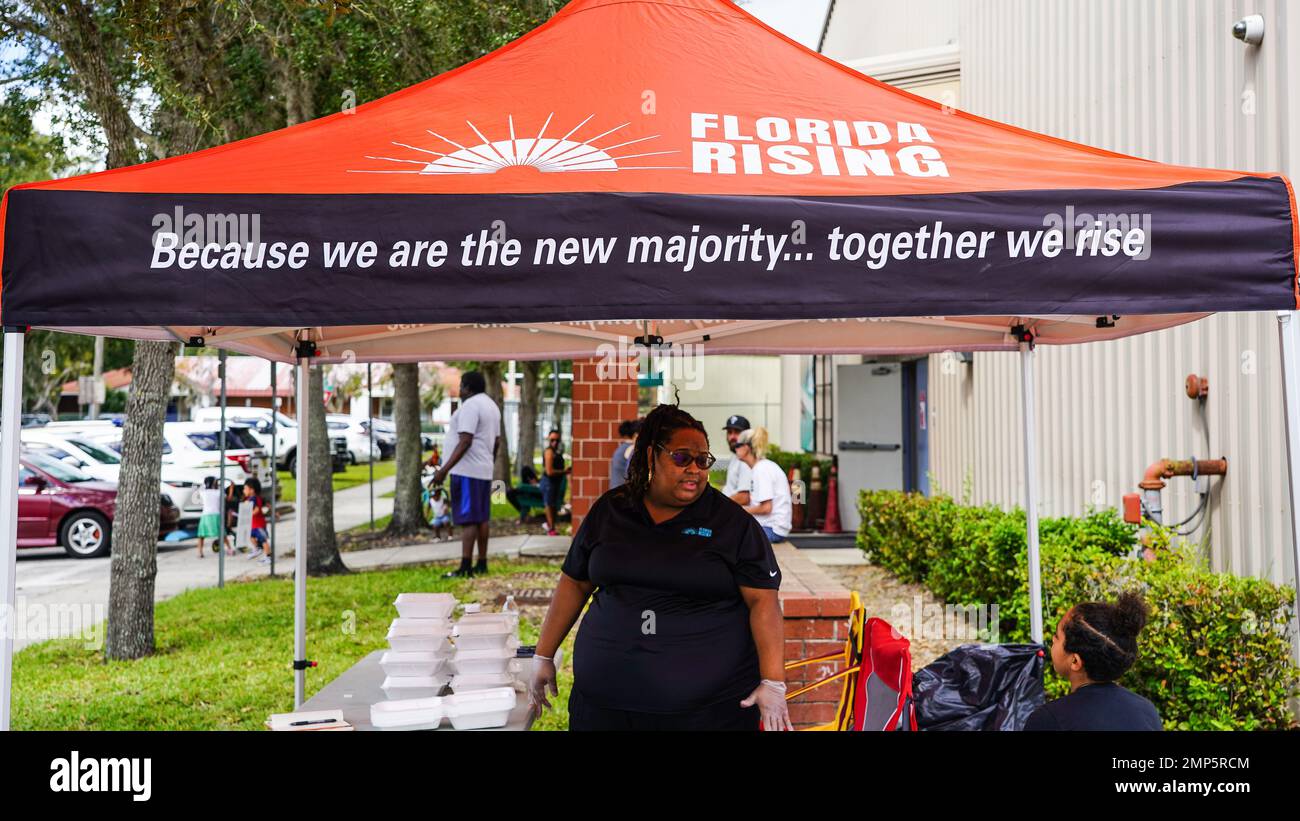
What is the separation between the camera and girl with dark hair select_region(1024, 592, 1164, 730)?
336 centimetres

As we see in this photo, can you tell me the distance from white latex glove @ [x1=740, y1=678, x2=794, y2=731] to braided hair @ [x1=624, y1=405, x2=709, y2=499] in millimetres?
813

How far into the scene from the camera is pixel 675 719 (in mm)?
3754

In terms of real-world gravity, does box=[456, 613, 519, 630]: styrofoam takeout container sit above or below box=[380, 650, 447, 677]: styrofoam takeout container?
above

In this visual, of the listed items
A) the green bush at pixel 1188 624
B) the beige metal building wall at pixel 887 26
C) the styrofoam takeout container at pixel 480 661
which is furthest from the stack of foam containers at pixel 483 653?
the beige metal building wall at pixel 887 26

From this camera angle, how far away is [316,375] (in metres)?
12.6

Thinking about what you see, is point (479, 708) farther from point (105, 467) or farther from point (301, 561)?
point (105, 467)

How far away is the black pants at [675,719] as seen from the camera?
376cm

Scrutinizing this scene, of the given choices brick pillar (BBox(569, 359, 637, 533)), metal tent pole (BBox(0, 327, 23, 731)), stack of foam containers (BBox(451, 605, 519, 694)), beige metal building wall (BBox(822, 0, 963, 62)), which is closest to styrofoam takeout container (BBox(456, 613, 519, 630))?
stack of foam containers (BBox(451, 605, 519, 694))

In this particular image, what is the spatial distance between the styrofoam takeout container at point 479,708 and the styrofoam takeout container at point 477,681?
0.90 ft

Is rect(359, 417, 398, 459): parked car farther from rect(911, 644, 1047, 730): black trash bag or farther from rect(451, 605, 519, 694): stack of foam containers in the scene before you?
rect(911, 644, 1047, 730): black trash bag

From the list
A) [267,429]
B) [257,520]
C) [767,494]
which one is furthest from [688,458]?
[267,429]

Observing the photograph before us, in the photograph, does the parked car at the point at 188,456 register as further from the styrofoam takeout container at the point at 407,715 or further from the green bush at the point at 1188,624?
the styrofoam takeout container at the point at 407,715

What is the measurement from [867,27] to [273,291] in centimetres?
2066
